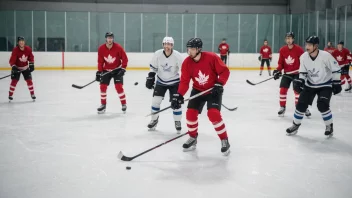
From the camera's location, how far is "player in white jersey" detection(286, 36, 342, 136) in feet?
15.3

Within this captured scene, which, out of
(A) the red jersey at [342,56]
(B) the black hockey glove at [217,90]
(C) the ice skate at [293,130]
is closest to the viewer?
(B) the black hockey glove at [217,90]

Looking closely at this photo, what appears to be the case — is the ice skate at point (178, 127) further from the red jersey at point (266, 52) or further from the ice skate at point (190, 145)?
the red jersey at point (266, 52)

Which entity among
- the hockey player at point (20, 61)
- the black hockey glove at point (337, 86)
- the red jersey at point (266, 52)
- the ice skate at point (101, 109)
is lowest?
the ice skate at point (101, 109)

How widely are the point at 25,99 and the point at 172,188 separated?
5.87 meters

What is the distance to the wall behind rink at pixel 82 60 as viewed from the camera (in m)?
16.3

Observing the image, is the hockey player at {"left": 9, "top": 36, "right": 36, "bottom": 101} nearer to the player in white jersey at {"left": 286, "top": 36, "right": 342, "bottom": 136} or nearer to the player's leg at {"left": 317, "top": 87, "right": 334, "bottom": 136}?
the player in white jersey at {"left": 286, "top": 36, "right": 342, "bottom": 136}

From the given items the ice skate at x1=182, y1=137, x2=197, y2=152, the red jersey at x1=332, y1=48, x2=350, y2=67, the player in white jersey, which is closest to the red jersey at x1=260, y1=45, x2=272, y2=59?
the red jersey at x1=332, y1=48, x2=350, y2=67

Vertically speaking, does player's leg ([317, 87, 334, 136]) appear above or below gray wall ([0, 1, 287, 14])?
below

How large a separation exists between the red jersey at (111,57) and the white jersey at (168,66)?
4.77ft

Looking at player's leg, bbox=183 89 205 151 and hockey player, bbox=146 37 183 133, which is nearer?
player's leg, bbox=183 89 205 151

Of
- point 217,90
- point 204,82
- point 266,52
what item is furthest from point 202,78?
point 266,52

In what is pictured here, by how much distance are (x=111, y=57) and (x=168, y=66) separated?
1673mm

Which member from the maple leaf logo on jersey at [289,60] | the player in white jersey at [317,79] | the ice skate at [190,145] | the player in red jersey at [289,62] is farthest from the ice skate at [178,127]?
the maple leaf logo on jersey at [289,60]

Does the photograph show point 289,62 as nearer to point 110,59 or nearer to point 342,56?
point 110,59
